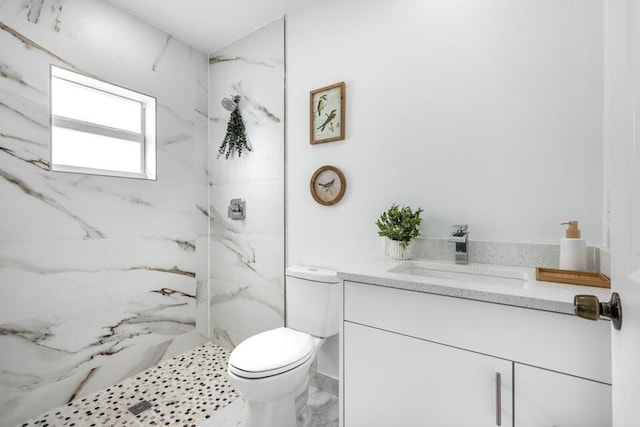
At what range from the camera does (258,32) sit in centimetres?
221

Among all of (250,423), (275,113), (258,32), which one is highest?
(258,32)

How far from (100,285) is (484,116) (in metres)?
2.40

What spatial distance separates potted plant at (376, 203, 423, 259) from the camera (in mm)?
1433

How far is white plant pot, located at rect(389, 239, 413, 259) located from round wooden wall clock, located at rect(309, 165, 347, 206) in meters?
0.47

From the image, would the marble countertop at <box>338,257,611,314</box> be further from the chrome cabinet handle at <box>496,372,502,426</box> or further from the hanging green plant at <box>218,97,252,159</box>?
the hanging green plant at <box>218,97,252,159</box>

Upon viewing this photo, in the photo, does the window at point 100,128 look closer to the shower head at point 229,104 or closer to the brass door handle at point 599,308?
the shower head at point 229,104

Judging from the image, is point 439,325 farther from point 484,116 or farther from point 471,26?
point 471,26

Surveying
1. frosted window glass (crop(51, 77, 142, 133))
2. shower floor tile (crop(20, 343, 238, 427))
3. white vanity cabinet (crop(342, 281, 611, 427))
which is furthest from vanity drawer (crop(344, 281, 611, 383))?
frosted window glass (crop(51, 77, 142, 133))

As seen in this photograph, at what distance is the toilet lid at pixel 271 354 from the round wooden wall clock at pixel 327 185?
2.62 ft

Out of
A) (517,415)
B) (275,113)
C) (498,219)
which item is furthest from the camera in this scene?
(275,113)

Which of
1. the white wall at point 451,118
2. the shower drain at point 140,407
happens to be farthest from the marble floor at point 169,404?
the white wall at point 451,118

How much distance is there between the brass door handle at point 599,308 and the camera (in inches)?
19.4

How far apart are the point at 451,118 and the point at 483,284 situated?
86 centimetres

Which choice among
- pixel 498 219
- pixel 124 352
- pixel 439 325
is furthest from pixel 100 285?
pixel 498 219
